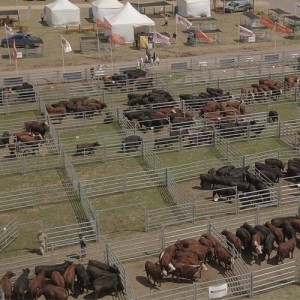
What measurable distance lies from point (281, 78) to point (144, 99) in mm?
10375

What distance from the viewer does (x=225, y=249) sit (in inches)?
752

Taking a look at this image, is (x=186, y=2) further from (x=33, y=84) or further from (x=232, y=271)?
(x=232, y=271)

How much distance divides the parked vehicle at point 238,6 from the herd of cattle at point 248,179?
36.8m

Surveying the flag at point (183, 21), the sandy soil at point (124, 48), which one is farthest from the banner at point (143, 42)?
the flag at point (183, 21)

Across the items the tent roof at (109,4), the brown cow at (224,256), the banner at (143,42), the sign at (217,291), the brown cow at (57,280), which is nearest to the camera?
the sign at (217,291)

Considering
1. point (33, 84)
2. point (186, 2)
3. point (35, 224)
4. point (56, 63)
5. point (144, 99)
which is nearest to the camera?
point (35, 224)

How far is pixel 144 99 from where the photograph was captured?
33.4 m

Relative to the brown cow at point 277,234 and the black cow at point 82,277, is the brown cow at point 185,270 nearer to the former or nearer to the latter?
the black cow at point 82,277

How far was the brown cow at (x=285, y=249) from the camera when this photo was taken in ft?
63.3

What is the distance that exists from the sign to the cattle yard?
0.58 metres

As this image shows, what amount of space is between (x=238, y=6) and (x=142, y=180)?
129ft

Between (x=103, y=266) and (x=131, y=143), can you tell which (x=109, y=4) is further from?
(x=103, y=266)

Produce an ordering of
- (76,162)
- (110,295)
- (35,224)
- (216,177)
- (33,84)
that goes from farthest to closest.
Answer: (33,84) → (76,162) → (216,177) → (35,224) → (110,295)

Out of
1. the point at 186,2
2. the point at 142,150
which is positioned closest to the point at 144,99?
the point at 142,150
